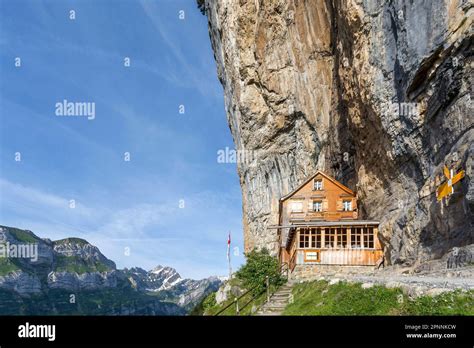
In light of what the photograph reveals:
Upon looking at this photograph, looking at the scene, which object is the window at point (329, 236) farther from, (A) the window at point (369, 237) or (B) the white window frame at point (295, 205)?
(B) the white window frame at point (295, 205)

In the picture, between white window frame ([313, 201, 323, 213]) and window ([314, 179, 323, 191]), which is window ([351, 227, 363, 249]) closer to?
white window frame ([313, 201, 323, 213])

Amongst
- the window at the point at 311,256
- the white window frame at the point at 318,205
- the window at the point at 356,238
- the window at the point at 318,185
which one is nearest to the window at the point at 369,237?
the window at the point at 356,238

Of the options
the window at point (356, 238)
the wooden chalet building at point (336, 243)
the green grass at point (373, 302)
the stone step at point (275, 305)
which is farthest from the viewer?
the window at point (356, 238)

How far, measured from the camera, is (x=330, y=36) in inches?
2493

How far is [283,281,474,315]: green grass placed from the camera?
13.4 meters

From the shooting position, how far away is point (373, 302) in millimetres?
16500

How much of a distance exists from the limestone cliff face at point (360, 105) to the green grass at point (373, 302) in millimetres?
10995

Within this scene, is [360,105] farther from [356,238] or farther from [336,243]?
[336,243]

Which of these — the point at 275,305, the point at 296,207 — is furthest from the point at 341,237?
the point at 275,305

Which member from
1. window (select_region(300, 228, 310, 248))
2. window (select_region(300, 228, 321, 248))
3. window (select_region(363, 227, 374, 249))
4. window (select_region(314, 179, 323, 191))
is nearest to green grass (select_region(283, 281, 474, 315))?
window (select_region(300, 228, 321, 248))

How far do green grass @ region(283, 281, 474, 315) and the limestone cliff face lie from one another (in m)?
Result: 11.0

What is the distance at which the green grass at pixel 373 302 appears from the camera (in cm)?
1340

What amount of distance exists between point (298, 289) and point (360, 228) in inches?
625
